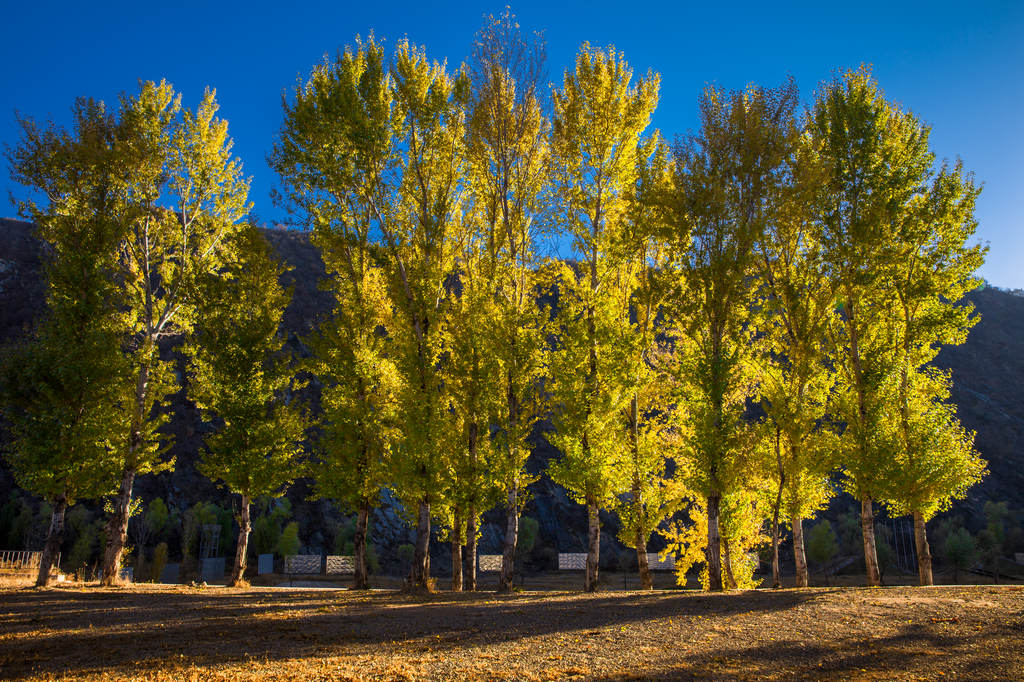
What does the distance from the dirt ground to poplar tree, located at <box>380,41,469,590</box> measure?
4475 mm

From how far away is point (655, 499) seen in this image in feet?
62.9

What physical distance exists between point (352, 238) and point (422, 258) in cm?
318

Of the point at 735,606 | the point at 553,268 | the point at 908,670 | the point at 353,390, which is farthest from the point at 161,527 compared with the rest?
the point at 908,670

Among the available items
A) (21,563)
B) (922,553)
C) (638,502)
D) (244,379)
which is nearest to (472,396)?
(638,502)

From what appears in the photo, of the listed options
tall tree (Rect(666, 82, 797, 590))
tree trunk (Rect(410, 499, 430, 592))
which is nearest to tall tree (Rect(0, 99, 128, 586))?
tree trunk (Rect(410, 499, 430, 592))

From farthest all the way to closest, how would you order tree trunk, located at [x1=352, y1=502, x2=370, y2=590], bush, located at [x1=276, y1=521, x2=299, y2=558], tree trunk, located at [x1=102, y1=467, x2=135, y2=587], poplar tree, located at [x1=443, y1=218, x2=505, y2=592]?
bush, located at [x1=276, y1=521, x2=299, y2=558], tree trunk, located at [x1=352, y1=502, x2=370, y2=590], tree trunk, located at [x1=102, y1=467, x2=135, y2=587], poplar tree, located at [x1=443, y1=218, x2=505, y2=592]

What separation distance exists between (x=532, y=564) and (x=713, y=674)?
48.4m

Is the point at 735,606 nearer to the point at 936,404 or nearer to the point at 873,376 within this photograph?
the point at 873,376

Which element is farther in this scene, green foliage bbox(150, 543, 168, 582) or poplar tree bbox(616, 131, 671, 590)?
green foliage bbox(150, 543, 168, 582)

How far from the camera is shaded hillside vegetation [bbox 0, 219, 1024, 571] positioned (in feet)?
167

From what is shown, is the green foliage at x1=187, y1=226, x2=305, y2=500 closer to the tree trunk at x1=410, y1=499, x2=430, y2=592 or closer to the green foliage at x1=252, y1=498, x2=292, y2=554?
the tree trunk at x1=410, y1=499, x2=430, y2=592

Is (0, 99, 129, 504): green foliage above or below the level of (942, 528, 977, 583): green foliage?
above

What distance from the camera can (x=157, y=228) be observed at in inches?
836

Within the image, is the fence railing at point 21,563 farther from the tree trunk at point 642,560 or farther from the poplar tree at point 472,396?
the tree trunk at point 642,560
